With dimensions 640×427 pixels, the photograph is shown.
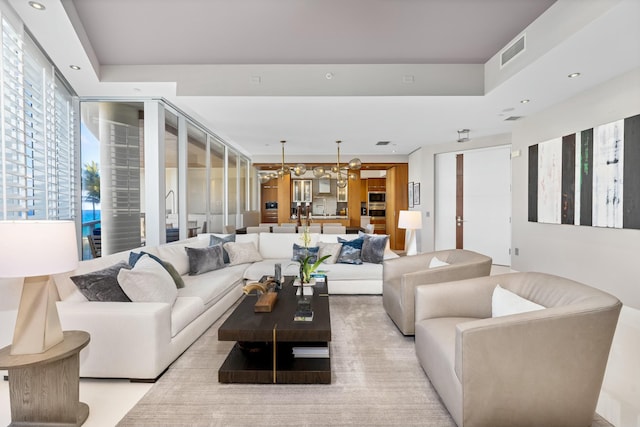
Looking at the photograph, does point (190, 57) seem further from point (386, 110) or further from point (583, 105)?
point (583, 105)

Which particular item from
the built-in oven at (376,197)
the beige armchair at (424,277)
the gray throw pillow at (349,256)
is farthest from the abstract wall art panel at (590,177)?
the built-in oven at (376,197)

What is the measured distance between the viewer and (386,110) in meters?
4.57

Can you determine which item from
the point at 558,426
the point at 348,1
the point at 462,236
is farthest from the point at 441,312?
the point at 462,236

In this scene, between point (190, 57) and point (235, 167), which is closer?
point (190, 57)

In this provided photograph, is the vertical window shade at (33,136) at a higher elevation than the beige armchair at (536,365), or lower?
Answer: higher

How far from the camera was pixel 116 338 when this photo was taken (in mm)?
2121

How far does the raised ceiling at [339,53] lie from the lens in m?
2.89

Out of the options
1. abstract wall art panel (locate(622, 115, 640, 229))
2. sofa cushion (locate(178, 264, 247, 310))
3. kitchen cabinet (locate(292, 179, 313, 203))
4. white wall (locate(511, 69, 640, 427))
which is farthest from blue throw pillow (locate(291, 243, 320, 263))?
kitchen cabinet (locate(292, 179, 313, 203))

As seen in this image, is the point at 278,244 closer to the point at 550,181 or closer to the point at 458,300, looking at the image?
the point at 458,300

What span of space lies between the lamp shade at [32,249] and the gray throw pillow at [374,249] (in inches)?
138

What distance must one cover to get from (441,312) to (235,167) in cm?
688

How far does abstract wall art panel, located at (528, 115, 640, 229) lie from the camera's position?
3.22 m

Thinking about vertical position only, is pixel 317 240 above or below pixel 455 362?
above

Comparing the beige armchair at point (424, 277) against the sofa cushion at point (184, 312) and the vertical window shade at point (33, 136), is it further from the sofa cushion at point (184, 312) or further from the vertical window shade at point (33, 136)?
the vertical window shade at point (33, 136)
